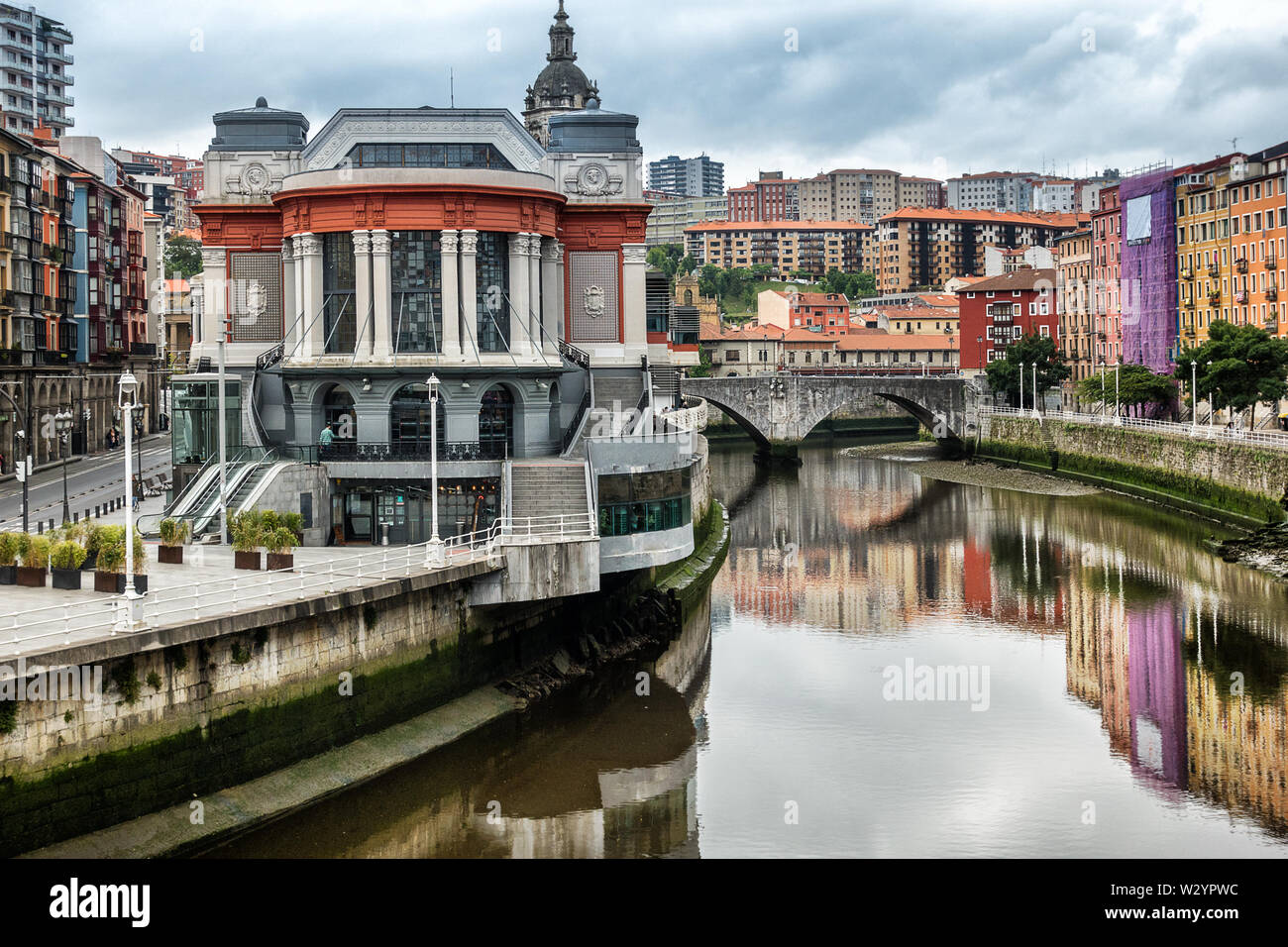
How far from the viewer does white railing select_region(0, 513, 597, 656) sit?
90.8 feet

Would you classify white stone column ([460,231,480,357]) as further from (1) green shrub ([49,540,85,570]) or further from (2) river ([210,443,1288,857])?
(1) green shrub ([49,540,85,570])

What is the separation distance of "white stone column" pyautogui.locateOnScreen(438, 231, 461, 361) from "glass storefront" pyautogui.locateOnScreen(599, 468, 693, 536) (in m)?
8.89

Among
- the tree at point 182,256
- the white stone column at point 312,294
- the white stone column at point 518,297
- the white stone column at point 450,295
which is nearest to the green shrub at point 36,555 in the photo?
the white stone column at point 312,294

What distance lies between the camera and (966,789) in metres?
32.8

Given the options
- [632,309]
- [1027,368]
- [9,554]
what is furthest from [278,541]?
[1027,368]

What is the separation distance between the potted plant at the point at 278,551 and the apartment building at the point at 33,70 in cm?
12233

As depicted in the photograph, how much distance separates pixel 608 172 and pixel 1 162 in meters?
38.5

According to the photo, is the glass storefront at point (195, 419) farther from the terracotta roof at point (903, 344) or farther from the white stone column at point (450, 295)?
the terracotta roof at point (903, 344)

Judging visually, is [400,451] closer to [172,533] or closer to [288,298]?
[288,298]

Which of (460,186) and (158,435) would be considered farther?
(158,435)

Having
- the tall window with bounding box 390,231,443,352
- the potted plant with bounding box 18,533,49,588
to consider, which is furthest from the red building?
the potted plant with bounding box 18,533,49,588

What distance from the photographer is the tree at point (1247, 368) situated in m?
81.2
